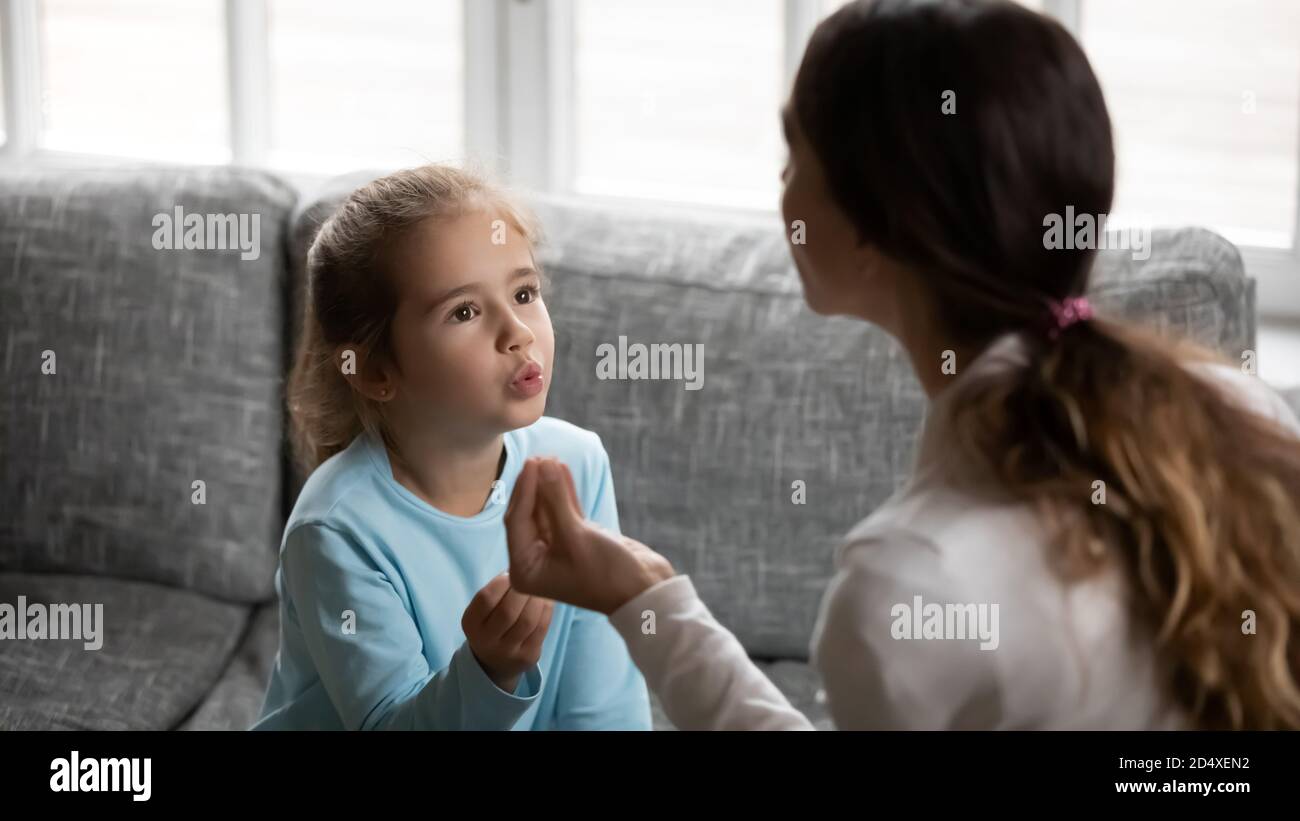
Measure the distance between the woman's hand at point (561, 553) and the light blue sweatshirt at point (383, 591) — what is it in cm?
13

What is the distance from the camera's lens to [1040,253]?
74 cm

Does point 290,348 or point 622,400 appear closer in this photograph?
point 622,400

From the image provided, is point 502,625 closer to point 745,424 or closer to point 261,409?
point 745,424

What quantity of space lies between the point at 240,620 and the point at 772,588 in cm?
55

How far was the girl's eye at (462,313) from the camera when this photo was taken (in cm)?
94

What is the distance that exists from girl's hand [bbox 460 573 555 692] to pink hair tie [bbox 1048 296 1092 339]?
1.09 feet

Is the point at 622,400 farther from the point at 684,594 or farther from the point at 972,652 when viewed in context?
the point at 972,652

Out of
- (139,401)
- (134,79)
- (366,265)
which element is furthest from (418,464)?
(134,79)

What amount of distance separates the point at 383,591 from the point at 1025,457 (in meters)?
0.44

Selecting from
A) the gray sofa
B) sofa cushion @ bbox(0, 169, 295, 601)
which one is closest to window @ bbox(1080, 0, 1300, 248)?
the gray sofa

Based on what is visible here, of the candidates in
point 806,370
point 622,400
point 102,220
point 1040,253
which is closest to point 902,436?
point 806,370

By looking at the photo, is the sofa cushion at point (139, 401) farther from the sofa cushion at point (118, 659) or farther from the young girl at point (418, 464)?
the young girl at point (418, 464)

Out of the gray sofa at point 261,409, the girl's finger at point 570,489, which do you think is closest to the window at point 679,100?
the gray sofa at point 261,409

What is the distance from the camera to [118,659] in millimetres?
1430
